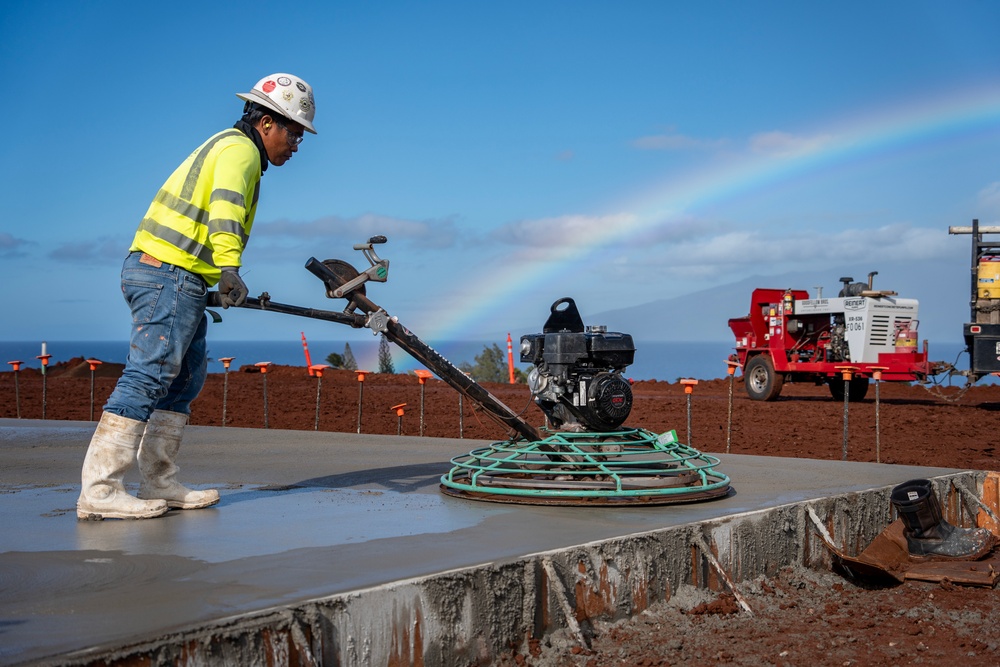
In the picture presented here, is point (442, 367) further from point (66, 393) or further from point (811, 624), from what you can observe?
point (66, 393)

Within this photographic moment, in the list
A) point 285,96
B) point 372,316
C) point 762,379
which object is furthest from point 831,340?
point 285,96

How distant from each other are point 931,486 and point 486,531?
A: 289cm

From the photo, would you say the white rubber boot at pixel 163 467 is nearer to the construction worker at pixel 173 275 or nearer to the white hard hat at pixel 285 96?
the construction worker at pixel 173 275

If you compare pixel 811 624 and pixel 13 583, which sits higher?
pixel 13 583

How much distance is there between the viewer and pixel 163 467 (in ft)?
15.9

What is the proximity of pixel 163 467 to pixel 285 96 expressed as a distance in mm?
1871

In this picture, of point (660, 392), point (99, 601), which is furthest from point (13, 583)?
point (660, 392)

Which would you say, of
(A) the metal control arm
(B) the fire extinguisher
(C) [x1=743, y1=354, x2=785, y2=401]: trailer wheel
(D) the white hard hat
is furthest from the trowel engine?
(C) [x1=743, y1=354, x2=785, y2=401]: trailer wheel

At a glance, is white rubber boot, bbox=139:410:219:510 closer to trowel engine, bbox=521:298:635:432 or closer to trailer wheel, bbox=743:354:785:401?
trowel engine, bbox=521:298:635:432

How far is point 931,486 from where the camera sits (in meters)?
5.70

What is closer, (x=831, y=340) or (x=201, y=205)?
(x=201, y=205)

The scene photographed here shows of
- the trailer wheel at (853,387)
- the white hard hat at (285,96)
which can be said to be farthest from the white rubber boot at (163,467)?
the trailer wheel at (853,387)

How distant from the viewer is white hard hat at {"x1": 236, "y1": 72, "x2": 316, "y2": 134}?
15.6 ft

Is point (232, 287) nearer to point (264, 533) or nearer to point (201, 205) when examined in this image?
point (201, 205)
